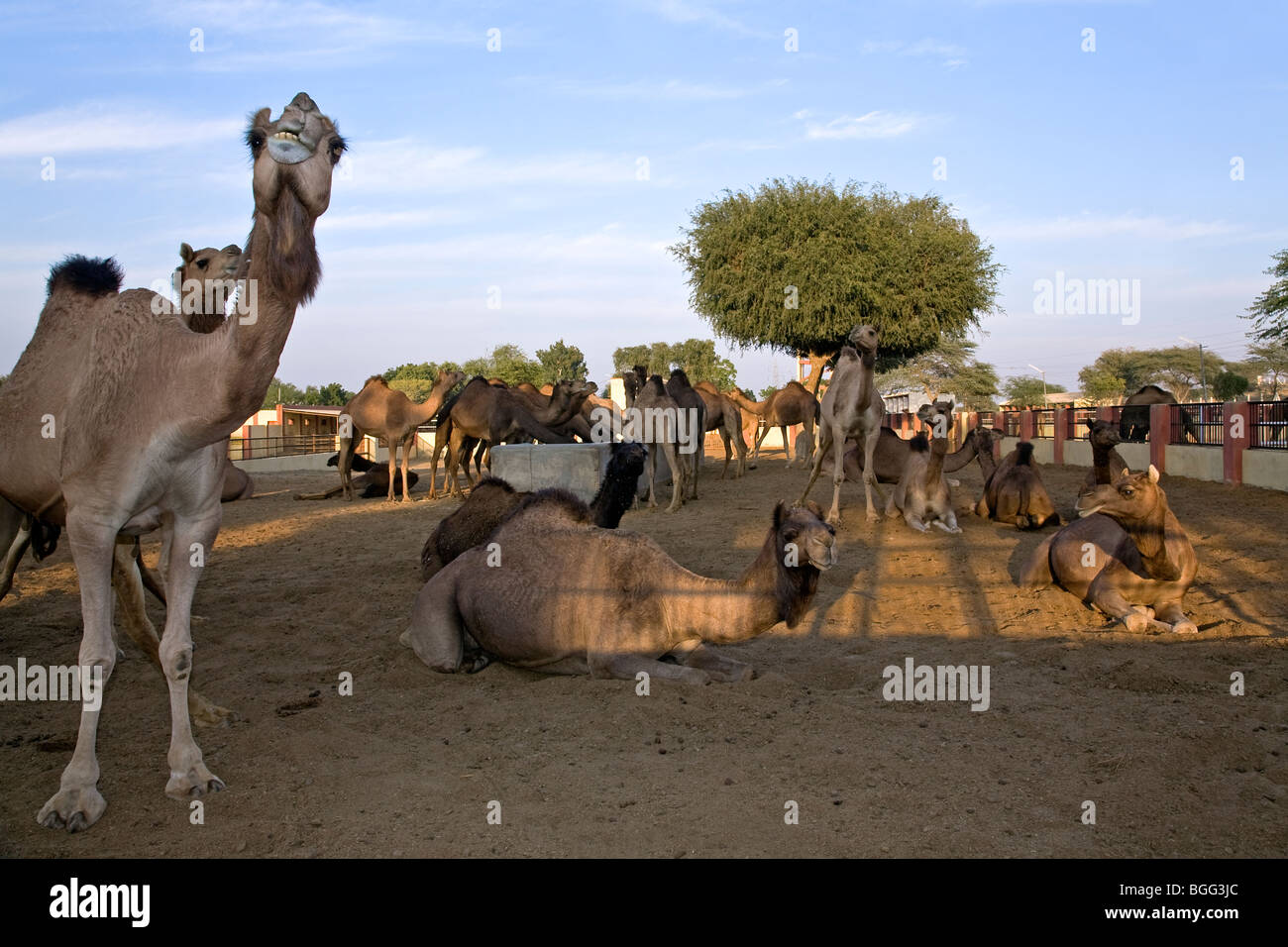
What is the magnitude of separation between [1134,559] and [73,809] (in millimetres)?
7358

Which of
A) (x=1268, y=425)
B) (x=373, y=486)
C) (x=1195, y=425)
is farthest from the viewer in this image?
(x=373, y=486)

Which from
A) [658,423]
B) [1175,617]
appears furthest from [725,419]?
[1175,617]

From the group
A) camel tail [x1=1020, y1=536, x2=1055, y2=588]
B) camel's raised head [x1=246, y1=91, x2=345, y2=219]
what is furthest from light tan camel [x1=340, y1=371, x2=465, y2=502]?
camel's raised head [x1=246, y1=91, x2=345, y2=219]

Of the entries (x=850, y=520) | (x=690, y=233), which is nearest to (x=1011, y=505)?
(x=850, y=520)

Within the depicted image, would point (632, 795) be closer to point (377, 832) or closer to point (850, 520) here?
point (377, 832)

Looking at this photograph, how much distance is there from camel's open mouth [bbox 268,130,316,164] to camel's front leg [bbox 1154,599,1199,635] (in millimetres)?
6743

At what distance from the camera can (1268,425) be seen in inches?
646

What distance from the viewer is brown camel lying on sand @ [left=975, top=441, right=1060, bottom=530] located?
42.3 feet

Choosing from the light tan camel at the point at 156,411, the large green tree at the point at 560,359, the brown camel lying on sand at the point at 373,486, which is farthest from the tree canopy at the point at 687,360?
the light tan camel at the point at 156,411

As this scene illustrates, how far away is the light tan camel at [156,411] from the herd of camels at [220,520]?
0.03 ft

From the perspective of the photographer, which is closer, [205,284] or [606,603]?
[205,284]

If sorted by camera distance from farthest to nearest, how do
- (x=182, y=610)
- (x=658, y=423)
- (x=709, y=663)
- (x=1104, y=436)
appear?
1. (x=658, y=423)
2. (x=1104, y=436)
3. (x=709, y=663)
4. (x=182, y=610)

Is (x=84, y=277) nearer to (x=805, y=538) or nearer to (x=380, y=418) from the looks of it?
(x=805, y=538)

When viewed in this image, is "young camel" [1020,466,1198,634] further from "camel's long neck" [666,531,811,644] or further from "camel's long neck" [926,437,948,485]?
"camel's long neck" [926,437,948,485]
